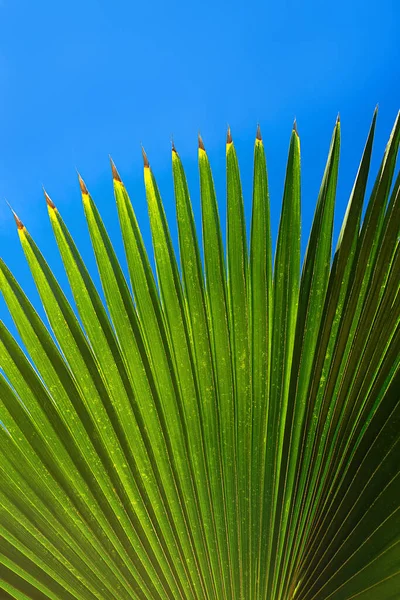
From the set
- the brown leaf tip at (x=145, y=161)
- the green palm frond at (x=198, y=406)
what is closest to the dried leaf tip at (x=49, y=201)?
the green palm frond at (x=198, y=406)

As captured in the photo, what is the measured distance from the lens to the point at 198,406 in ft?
4.87

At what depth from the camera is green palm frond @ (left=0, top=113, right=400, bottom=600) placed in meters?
1.43

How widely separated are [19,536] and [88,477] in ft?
0.74

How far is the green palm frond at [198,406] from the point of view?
4.69 feet

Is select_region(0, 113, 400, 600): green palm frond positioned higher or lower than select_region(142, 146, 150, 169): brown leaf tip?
lower

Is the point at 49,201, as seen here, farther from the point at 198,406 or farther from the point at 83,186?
the point at 198,406

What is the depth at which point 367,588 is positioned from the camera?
1373 mm

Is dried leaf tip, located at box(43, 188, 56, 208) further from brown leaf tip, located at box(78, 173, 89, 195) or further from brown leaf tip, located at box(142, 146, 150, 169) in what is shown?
brown leaf tip, located at box(142, 146, 150, 169)

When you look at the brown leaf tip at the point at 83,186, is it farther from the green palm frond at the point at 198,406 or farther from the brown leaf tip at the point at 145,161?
the brown leaf tip at the point at 145,161

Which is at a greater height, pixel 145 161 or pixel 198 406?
pixel 145 161

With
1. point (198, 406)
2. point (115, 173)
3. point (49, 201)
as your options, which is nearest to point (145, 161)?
point (115, 173)

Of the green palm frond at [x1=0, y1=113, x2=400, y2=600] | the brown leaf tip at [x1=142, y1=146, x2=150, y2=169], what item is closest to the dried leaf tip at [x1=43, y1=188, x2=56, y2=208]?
the green palm frond at [x1=0, y1=113, x2=400, y2=600]

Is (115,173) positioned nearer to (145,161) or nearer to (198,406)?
(145,161)

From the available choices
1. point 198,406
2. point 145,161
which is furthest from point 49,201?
point 198,406
